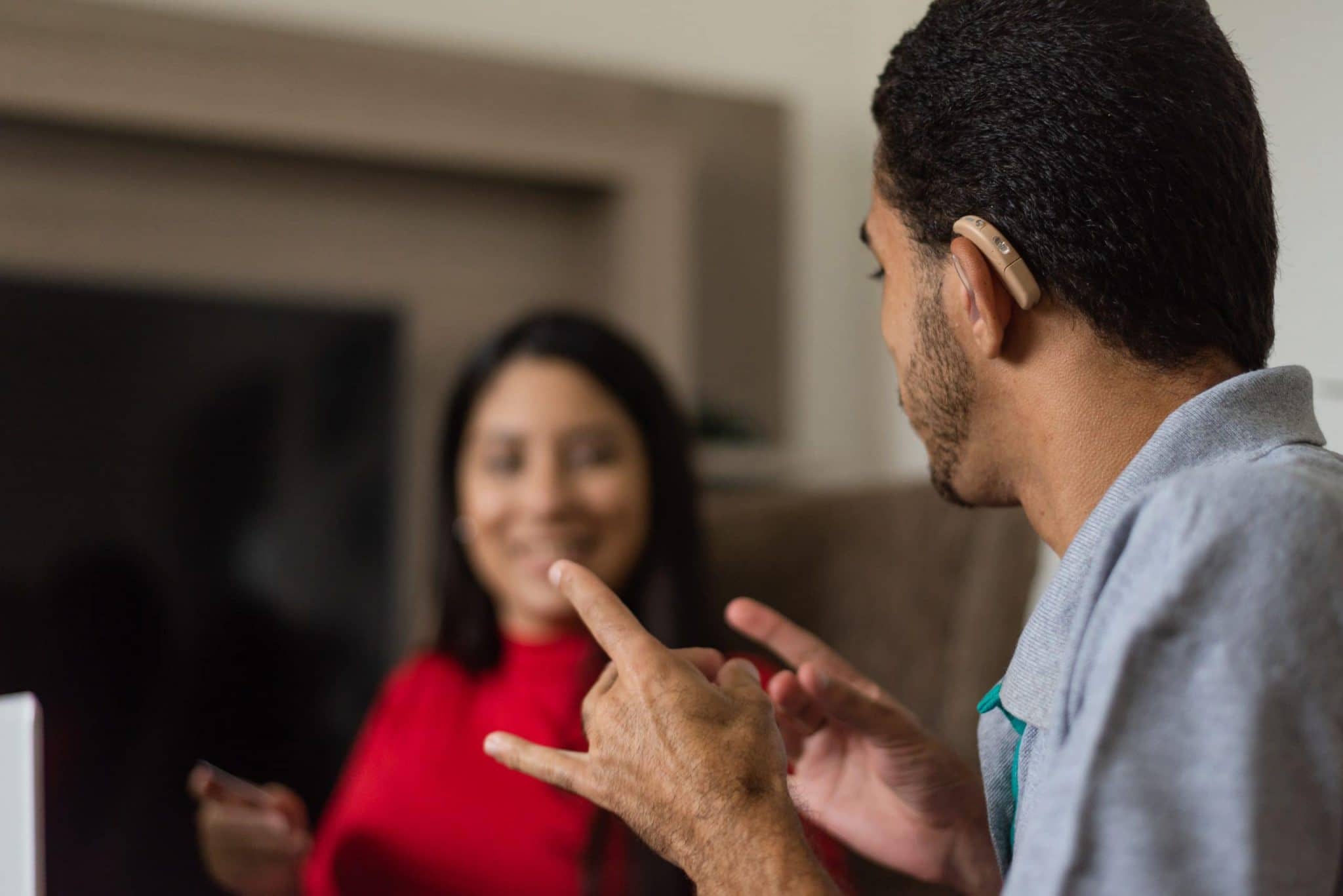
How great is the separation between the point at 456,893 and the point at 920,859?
61 centimetres

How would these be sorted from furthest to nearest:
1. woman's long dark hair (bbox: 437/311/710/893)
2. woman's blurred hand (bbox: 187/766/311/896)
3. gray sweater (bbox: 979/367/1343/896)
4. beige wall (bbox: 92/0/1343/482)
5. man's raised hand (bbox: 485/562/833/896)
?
beige wall (bbox: 92/0/1343/482), woman's long dark hair (bbox: 437/311/710/893), woman's blurred hand (bbox: 187/766/311/896), man's raised hand (bbox: 485/562/833/896), gray sweater (bbox: 979/367/1343/896)

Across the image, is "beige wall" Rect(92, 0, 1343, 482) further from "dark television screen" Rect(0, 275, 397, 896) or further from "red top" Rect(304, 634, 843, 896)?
"red top" Rect(304, 634, 843, 896)

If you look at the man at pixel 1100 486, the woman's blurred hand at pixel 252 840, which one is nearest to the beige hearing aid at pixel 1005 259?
the man at pixel 1100 486

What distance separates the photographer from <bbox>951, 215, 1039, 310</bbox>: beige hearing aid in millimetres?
619

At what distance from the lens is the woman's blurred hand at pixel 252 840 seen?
4.09 feet

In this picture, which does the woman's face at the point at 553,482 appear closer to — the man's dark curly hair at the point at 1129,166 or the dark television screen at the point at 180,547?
the dark television screen at the point at 180,547

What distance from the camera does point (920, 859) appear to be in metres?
0.86

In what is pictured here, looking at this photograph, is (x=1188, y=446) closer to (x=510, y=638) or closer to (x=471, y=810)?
(x=471, y=810)

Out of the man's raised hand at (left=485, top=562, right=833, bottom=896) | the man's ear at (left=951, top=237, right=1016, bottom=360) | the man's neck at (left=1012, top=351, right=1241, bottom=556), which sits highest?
the man's ear at (left=951, top=237, right=1016, bottom=360)

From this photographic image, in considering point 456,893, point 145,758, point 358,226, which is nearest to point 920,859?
point 456,893

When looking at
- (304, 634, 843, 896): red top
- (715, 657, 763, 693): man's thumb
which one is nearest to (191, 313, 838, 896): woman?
(304, 634, 843, 896): red top

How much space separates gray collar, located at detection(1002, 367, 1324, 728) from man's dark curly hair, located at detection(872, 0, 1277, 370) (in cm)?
4

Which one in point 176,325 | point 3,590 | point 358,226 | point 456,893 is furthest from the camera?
point 358,226

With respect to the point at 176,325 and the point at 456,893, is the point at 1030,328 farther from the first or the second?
the point at 176,325
